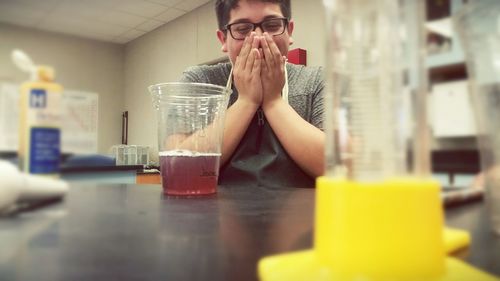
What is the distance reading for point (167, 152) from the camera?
52 centimetres

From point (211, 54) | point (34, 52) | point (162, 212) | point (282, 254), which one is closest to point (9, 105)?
point (34, 52)

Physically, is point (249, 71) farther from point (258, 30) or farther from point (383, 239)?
point (383, 239)

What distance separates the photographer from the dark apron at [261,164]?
876 millimetres

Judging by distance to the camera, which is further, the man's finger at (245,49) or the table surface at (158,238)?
the man's finger at (245,49)

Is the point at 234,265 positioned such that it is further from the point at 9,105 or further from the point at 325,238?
the point at 9,105

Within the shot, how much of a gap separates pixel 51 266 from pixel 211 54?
1.66 metres

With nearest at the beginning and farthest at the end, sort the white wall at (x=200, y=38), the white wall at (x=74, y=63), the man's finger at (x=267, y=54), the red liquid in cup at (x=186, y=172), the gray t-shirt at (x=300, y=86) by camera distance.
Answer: the white wall at (x=74, y=63) < the red liquid in cup at (x=186, y=172) < the man's finger at (x=267, y=54) < the gray t-shirt at (x=300, y=86) < the white wall at (x=200, y=38)

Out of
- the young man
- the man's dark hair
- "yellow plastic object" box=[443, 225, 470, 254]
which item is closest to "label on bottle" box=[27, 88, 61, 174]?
"yellow plastic object" box=[443, 225, 470, 254]

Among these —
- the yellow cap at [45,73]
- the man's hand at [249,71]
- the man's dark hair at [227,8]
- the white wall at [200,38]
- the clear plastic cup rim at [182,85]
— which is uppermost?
the white wall at [200,38]

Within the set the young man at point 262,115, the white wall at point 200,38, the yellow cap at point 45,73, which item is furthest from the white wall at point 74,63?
the white wall at point 200,38

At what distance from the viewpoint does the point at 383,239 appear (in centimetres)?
19

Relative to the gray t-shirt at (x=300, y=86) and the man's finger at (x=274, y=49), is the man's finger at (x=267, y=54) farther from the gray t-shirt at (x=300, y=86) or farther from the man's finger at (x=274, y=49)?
the gray t-shirt at (x=300, y=86)

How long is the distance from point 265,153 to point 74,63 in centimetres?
61

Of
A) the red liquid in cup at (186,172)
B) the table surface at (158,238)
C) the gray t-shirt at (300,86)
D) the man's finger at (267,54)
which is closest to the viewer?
the table surface at (158,238)
